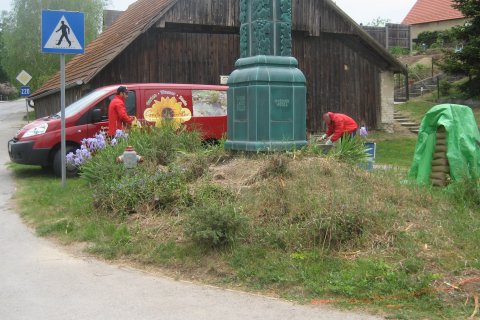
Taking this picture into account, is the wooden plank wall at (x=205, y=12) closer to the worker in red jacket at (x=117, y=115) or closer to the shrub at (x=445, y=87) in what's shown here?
the worker in red jacket at (x=117, y=115)

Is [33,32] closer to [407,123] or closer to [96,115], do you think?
[407,123]

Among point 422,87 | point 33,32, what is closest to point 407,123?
point 422,87

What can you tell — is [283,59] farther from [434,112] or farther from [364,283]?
[364,283]

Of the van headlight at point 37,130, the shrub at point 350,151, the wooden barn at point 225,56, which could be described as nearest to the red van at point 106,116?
the van headlight at point 37,130

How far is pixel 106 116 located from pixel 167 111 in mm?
1290

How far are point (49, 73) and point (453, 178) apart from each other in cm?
4585

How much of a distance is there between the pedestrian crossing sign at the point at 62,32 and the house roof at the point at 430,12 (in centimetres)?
4360

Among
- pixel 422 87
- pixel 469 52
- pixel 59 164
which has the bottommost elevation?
pixel 59 164

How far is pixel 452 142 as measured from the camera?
8516 mm

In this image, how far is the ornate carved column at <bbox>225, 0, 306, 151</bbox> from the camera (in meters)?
8.34

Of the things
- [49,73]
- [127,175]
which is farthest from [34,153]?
[49,73]

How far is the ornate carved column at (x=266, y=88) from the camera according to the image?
27.4ft

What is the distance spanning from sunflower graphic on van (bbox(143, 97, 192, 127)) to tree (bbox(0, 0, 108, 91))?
3720cm

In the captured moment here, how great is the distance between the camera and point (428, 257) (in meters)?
5.24
